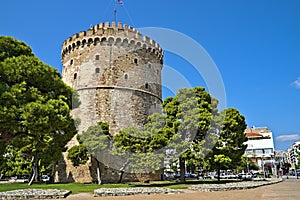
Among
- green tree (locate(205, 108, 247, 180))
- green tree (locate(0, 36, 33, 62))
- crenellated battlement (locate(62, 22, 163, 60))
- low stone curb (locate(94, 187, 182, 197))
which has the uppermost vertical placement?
crenellated battlement (locate(62, 22, 163, 60))

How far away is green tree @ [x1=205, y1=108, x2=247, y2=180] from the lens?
21.4 m

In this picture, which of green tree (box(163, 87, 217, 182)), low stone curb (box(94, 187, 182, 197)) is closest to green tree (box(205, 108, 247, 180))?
green tree (box(163, 87, 217, 182))

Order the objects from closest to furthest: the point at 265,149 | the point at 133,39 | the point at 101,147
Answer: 1. the point at 101,147
2. the point at 133,39
3. the point at 265,149

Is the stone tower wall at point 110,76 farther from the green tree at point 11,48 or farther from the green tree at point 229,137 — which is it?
the green tree at point 11,48

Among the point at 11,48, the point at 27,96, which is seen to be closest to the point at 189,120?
the point at 27,96

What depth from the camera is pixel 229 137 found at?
22.6 m

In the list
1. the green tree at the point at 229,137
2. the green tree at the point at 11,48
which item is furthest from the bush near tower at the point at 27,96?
the green tree at the point at 229,137

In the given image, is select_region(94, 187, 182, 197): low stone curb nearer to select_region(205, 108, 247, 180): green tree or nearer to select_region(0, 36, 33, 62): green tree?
select_region(205, 108, 247, 180): green tree

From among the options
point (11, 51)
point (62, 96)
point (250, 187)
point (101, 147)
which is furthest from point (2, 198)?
point (250, 187)

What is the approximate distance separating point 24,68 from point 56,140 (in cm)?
461

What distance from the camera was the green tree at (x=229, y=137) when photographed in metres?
21.4

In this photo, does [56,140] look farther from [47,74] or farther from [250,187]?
[250,187]

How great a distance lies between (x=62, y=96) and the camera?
47.1 ft

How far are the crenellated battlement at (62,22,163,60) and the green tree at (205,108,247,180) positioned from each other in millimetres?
11956
